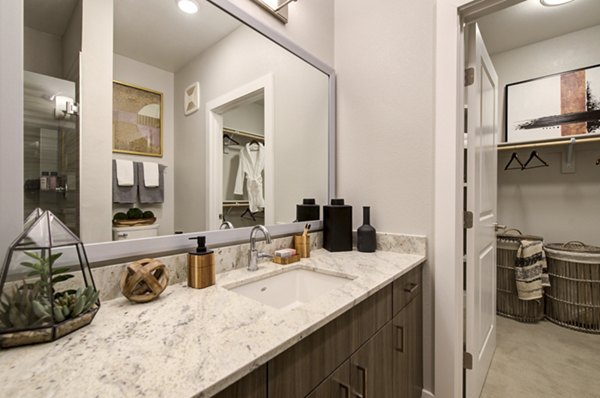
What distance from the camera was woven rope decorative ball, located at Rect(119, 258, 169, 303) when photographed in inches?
30.3

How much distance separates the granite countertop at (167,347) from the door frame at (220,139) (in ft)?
1.31

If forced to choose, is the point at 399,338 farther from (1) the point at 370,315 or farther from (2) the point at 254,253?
(2) the point at 254,253

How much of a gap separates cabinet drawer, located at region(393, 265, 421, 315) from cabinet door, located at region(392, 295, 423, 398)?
0.03 meters

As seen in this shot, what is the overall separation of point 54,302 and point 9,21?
711 millimetres

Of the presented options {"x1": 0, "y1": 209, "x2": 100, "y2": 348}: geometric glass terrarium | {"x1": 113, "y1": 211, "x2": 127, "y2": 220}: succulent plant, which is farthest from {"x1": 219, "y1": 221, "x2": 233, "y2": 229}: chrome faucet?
{"x1": 0, "y1": 209, "x2": 100, "y2": 348}: geometric glass terrarium

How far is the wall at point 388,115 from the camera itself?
1391mm

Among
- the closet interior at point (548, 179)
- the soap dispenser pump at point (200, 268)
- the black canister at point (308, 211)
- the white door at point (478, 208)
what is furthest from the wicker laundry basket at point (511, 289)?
the soap dispenser pump at point (200, 268)

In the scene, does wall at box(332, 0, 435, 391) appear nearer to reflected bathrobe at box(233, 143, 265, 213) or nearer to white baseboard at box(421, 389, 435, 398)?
white baseboard at box(421, 389, 435, 398)

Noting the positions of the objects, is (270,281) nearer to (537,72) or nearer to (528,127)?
(528,127)

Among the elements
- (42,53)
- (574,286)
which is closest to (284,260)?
(42,53)

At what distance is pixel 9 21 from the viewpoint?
67cm

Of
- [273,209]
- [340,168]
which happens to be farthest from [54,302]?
[340,168]

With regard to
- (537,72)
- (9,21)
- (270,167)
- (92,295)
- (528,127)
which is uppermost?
(537,72)

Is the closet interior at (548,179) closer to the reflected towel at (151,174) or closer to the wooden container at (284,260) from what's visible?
the wooden container at (284,260)
